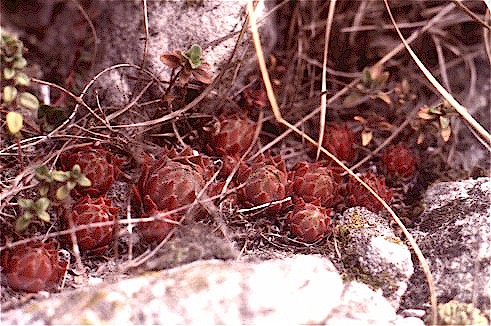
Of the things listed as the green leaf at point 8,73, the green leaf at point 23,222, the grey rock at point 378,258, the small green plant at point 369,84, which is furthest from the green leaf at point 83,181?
the small green plant at point 369,84

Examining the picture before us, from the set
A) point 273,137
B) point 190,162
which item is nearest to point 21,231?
point 190,162

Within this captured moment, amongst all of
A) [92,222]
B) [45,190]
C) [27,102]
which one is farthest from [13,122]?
[92,222]

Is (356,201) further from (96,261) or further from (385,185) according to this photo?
(96,261)

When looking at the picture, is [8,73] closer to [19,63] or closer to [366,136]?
[19,63]

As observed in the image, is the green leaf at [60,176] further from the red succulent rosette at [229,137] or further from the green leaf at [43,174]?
the red succulent rosette at [229,137]

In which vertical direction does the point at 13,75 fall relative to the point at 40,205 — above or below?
above


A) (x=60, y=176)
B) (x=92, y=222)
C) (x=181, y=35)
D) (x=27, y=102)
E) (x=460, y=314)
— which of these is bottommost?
(x=460, y=314)
